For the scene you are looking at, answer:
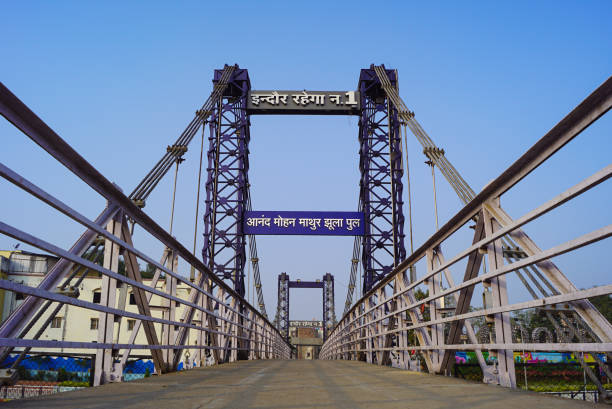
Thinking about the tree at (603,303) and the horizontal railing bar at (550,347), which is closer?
the horizontal railing bar at (550,347)

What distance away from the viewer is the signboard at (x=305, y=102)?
1916 centimetres

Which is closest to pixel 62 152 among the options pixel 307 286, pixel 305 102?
pixel 305 102

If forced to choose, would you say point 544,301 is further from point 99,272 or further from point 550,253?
point 99,272

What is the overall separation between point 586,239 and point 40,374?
606cm

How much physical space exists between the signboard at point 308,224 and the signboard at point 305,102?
424 centimetres

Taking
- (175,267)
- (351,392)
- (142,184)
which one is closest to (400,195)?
(142,184)

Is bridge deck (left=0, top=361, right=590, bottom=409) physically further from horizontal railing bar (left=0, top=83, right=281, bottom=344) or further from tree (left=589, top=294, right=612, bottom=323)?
horizontal railing bar (left=0, top=83, right=281, bottom=344)

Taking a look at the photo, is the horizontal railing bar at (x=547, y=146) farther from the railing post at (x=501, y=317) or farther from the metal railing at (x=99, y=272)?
the metal railing at (x=99, y=272)

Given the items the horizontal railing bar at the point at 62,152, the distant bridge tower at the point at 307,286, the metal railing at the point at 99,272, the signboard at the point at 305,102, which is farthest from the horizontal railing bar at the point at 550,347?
the distant bridge tower at the point at 307,286

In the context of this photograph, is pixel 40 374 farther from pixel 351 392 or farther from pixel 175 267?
pixel 351 392

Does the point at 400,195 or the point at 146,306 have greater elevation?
the point at 400,195

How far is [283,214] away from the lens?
18.0m

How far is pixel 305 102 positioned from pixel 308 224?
5005mm

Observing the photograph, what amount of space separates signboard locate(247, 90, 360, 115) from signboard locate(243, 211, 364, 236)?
4.24 meters
